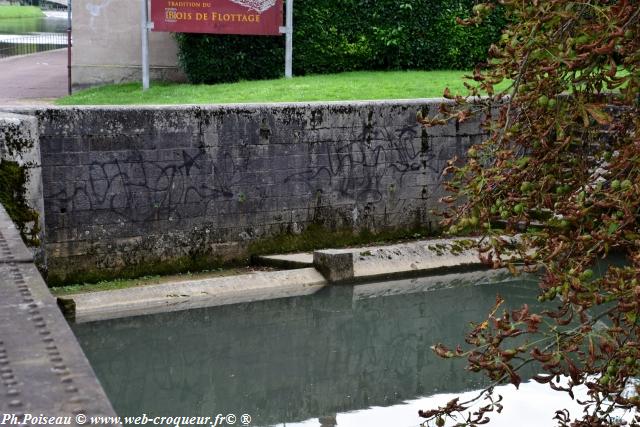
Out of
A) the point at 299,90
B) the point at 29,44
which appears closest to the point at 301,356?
the point at 299,90

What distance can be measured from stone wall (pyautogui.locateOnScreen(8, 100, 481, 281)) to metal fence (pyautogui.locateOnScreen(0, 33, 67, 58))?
22.8 m

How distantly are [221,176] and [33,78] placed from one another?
14.0m

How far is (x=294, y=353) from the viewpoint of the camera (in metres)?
9.76

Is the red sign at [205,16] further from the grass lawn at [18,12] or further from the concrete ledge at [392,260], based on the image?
the grass lawn at [18,12]

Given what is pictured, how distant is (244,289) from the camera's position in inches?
453

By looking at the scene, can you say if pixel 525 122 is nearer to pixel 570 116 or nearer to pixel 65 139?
pixel 570 116

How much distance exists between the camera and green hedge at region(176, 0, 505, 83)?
18234mm

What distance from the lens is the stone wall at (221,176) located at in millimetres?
11344

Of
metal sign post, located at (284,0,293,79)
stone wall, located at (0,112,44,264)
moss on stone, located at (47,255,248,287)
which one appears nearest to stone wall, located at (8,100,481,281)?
moss on stone, located at (47,255,248,287)

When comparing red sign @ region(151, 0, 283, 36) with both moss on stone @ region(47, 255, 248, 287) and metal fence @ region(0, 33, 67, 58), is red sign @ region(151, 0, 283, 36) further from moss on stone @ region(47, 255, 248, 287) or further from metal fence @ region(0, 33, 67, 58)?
metal fence @ region(0, 33, 67, 58)

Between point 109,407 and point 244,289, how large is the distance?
852cm

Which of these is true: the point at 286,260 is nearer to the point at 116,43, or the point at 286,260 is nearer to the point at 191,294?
the point at 191,294

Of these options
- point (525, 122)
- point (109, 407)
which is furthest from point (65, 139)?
point (109, 407)

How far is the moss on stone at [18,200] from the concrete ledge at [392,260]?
3.24 m
